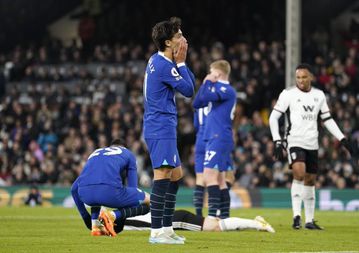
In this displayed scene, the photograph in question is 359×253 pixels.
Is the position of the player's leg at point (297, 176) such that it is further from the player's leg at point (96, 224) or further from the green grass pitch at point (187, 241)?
the player's leg at point (96, 224)

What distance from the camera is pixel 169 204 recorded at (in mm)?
11797

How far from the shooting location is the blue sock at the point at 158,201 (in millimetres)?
11398

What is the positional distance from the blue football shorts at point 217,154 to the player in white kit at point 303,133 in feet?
2.43

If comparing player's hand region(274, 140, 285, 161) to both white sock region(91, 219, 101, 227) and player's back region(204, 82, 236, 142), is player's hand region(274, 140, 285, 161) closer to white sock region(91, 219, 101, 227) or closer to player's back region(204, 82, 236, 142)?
player's back region(204, 82, 236, 142)

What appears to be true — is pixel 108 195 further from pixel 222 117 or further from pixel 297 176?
pixel 297 176

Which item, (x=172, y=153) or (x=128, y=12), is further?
(x=128, y=12)

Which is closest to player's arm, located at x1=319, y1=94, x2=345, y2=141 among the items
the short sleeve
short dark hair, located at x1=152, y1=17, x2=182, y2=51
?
the short sleeve

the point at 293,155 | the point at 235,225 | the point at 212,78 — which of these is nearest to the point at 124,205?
the point at 235,225

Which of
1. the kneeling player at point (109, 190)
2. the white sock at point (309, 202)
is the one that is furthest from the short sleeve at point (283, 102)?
the kneeling player at point (109, 190)

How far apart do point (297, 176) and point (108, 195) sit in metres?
3.38

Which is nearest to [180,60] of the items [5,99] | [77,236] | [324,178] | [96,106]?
[77,236]

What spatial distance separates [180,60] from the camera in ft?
37.5

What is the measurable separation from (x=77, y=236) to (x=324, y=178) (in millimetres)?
14307

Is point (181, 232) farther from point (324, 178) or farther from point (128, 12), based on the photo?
point (128, 12)
